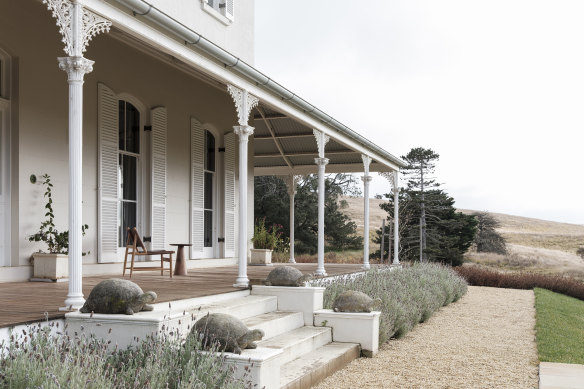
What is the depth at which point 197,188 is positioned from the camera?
1216 cm

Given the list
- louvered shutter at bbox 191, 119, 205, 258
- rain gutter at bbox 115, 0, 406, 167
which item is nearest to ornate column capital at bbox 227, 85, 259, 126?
rain gutter at bbox 115, 0, 406, 167

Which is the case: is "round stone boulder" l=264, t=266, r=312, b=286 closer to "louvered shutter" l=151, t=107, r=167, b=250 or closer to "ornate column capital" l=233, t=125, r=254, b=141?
"ornate column capital" l=233, t=125, r=254, b=141

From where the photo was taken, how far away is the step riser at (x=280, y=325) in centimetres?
657

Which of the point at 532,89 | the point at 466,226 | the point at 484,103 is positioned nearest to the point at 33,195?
the point at 466,226

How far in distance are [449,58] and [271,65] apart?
421 inches

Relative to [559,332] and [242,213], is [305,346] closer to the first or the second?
[242,213]

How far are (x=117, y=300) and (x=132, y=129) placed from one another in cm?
562

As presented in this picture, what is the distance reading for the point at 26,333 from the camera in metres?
4.57

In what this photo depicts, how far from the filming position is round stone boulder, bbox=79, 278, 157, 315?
5.18 metres

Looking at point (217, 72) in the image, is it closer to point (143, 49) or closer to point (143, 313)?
point (143, 49)

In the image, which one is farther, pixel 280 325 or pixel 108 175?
pixel 108 175

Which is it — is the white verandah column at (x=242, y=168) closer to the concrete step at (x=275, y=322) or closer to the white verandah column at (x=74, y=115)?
the concrete step at (x=275, y=322)

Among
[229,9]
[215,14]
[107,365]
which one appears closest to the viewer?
[107,365]

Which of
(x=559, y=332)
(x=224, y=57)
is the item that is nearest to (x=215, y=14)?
(x=224, y=57)
